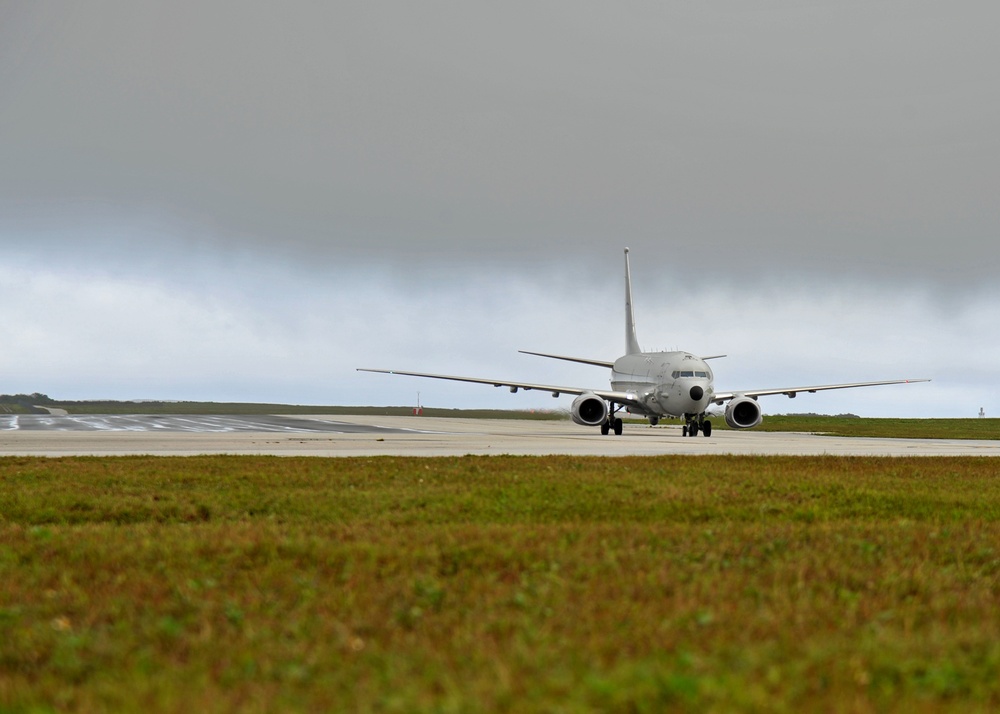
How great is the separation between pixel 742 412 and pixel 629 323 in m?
20.9

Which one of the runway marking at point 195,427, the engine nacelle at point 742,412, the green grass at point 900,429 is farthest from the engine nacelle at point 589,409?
the green grass at point 900,429

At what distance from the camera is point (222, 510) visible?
39.2 feet

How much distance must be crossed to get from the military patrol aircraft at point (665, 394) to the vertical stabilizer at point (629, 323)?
12.1 metres

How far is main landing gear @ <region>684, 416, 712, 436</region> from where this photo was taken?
143ft

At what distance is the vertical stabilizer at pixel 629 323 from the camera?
61.9 m

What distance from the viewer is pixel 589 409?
43.4 meters

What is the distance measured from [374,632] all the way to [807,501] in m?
9.44

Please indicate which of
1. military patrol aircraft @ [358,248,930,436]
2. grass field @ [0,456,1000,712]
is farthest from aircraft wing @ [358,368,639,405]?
grass field @ [0,456,1000,712]

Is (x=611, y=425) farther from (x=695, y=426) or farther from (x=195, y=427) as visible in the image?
(x=195, y=427)

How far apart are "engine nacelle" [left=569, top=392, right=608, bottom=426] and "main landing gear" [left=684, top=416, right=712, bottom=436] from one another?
4409mm

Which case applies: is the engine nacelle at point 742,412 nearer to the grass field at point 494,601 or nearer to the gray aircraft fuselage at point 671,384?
the gray aircraft fuselage at point 671,384

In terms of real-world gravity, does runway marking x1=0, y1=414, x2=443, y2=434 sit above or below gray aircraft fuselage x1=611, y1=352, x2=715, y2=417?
below

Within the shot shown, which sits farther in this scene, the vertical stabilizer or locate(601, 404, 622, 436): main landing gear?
the vertical stabilizer

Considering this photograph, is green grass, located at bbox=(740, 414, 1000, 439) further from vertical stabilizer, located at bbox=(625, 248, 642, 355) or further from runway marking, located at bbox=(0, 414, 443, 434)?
runway marking, located at bbox=(0, 414, 443, 434)
